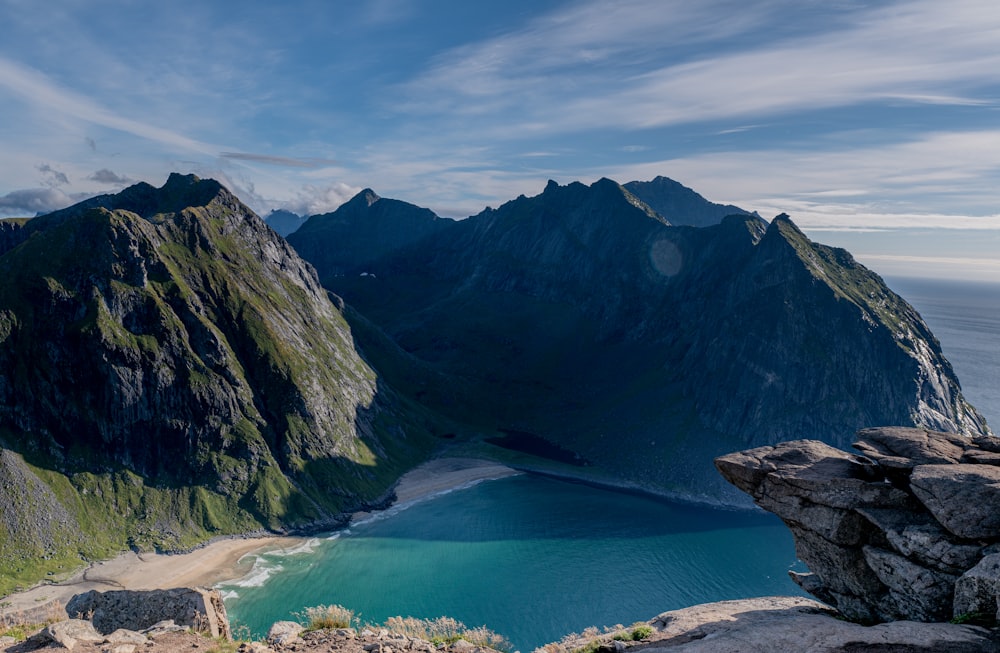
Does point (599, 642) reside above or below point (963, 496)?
below

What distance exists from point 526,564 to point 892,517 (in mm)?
109961

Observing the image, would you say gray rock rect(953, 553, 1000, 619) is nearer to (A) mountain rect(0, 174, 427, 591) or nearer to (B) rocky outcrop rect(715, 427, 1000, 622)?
(B) rocky outcrop rect(715, 427, 1000, 622)

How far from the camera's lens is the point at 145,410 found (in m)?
145

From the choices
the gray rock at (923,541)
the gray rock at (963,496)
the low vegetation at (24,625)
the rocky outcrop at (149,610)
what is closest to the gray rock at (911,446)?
the gray rock at (963,496)

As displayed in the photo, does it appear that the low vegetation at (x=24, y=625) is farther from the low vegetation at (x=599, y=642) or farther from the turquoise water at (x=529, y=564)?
the turquoise water at (x=529, y=564)

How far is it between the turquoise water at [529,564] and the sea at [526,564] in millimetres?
340

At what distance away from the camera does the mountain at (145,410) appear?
124500 millimetres

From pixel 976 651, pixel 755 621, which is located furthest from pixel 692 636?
pixel 976 651

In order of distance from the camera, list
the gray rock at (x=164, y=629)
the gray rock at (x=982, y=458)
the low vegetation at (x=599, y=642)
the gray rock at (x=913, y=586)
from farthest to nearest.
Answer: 1. the gray rock at (x=982, y=458)
2. the low vegetation at (x=599, y=642)
3. the gray rock at (x=913, y=586)
4. the gray rock at (x=164, y=629)

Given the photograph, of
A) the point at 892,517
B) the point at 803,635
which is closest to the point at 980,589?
the point at 892,517

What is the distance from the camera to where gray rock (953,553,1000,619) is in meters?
24.1

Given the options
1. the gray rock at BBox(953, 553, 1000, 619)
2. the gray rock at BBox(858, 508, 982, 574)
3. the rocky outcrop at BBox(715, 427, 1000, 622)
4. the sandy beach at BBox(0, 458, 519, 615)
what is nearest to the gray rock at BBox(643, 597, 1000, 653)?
the gray rock at BBox(953, 553, 1000, 619)

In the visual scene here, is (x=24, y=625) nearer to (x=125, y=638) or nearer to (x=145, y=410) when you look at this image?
(x=125, y=638)

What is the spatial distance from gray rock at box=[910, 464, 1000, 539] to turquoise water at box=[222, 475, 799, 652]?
81.9 metres
